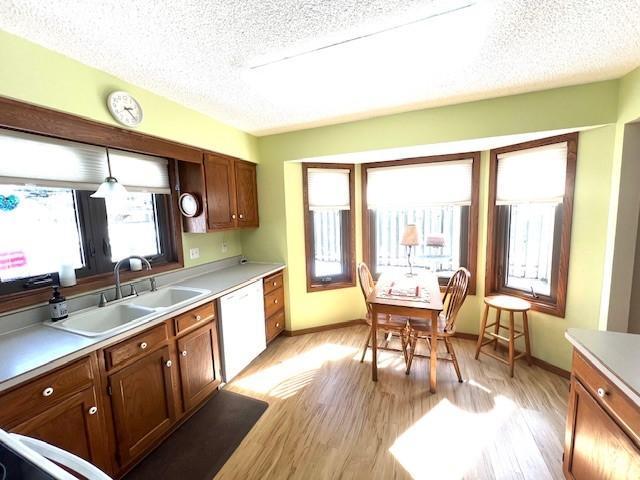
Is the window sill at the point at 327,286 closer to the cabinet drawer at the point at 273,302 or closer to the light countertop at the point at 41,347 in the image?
the cabinet drawer at the point at 273,302

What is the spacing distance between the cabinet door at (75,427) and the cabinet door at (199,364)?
517 mm

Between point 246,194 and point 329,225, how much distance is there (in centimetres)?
108

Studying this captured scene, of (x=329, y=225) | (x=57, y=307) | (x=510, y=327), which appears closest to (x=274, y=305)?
(x=329, y=225)

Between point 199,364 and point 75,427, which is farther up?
point 75,427

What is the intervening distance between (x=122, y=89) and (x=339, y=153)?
6.10 ft

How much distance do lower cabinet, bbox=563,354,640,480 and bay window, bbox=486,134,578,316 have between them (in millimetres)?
1346

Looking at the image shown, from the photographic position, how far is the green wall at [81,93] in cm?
132

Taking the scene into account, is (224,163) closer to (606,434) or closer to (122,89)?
(122,89)

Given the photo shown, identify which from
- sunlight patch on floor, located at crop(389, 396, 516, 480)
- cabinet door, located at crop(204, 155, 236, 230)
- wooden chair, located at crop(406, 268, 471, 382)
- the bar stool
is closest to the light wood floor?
sunlight patch on floor, located at crop(389, 396, 516, 480)

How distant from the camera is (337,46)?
147 centimetres

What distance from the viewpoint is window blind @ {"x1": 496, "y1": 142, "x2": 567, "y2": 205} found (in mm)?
2230

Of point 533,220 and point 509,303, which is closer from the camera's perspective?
point 509,303

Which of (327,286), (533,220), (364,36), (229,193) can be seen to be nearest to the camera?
(364,36)

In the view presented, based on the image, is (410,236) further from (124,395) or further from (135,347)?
(124,395)
